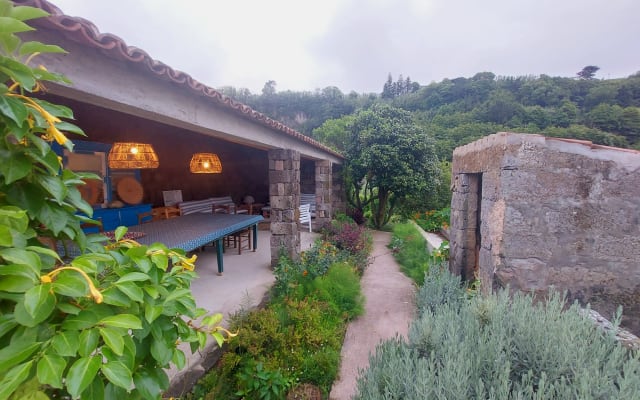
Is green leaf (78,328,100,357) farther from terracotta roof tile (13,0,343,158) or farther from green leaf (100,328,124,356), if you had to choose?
terracotta roof tile (13,0,343,158)

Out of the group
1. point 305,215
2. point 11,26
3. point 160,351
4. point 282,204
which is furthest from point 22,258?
point 305,215

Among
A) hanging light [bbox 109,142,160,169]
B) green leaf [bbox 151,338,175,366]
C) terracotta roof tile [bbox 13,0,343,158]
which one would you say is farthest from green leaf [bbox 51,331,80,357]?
hanging light [bbox 109,142,160,169]

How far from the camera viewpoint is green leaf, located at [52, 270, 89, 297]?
710 millimetres

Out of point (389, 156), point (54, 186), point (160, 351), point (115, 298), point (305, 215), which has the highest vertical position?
point (389, 156)

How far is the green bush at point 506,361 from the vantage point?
5.09 ft

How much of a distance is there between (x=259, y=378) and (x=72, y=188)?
2576mm

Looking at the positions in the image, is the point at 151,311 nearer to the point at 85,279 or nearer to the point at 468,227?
the point at 85,279

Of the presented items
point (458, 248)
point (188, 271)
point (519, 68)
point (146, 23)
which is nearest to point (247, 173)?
point (458, 248)

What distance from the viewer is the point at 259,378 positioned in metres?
2.84

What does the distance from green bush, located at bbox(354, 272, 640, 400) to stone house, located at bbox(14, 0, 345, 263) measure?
9.09 ft

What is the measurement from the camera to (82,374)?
680 mm

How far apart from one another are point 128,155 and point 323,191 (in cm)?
539

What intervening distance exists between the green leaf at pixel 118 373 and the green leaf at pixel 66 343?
0.26ft

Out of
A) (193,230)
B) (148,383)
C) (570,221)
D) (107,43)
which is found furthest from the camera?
(193,230)
